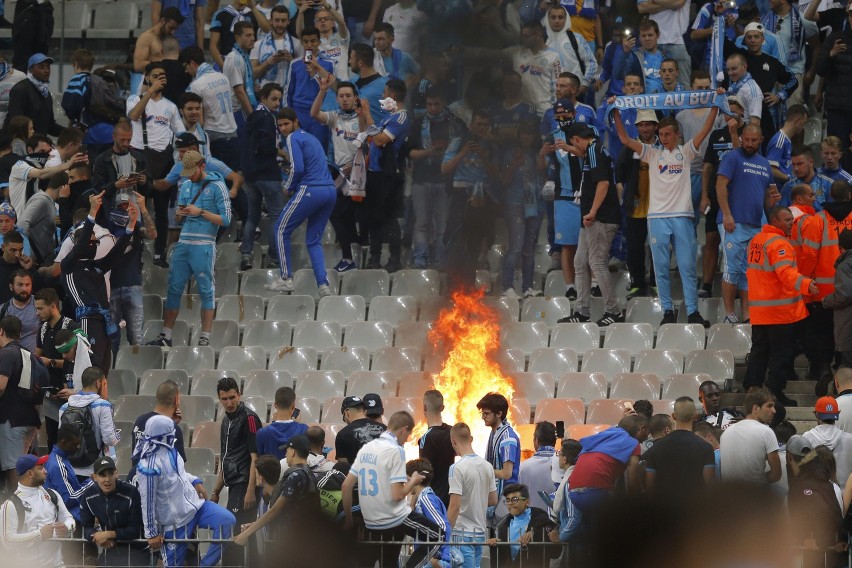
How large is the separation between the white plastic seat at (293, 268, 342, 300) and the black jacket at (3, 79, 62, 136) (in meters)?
3.55

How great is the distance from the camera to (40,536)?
9969 millimetres

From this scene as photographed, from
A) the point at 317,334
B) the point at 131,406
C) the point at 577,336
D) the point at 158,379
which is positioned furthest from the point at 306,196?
the point at 577,336

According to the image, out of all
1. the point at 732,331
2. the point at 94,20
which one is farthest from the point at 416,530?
the point at 94,20

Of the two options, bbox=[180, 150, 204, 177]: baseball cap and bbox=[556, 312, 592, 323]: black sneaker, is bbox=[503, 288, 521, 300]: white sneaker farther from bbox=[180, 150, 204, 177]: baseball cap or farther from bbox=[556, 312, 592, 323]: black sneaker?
bbox=[180, 150, 204, 177]: baseball cap

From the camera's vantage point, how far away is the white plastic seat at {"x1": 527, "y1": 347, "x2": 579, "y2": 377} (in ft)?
44.7

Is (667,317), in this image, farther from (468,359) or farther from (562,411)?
(468,359)

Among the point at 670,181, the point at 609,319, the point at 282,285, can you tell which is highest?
the point at 670,181

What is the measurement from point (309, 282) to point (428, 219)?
1.35 m

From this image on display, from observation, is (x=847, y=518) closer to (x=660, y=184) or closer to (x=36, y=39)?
(x=660, y=184)

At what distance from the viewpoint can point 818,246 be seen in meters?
13.1

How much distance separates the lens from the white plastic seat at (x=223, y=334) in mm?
14508

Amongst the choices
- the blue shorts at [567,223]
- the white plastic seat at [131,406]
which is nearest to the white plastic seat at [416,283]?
the blue shorts at [567,223]

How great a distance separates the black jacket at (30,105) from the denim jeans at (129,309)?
3331 millimetres

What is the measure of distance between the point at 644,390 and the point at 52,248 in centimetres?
564
